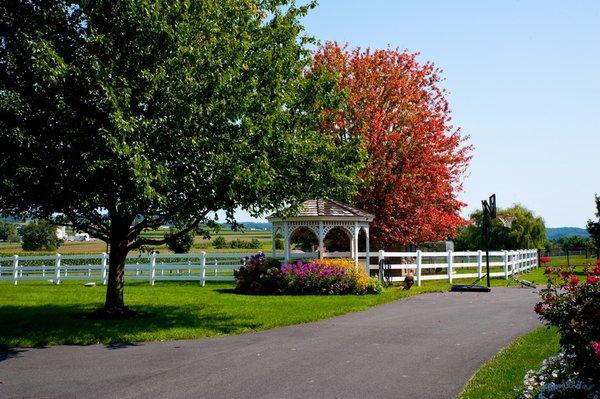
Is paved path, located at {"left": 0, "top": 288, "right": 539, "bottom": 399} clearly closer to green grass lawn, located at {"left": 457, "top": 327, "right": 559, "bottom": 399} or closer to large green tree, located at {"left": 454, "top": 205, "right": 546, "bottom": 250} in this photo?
green grass lawn, located at {"left": 457, "top": 327, "right": 559, "bottom": 399}

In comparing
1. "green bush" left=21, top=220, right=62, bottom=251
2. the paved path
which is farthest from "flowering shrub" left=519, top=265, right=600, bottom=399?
"green bush" left=21, top=220, right=62, bottom=251

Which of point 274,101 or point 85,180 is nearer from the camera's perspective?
point 85,180

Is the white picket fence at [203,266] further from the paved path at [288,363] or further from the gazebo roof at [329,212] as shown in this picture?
the paved path at [288,363]

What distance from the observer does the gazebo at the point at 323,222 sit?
2514 centimetres

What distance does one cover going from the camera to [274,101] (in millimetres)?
14641

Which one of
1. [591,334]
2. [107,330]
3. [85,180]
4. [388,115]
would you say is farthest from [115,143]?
[388,115]

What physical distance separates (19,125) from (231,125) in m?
4.69

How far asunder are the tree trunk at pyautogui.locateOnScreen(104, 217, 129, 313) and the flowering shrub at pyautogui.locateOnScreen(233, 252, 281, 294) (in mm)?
7522

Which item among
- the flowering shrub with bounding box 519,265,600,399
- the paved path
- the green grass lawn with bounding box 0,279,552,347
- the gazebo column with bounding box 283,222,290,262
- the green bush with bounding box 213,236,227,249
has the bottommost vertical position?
the paved path

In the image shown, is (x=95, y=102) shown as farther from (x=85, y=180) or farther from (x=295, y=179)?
(x=295, y=179)

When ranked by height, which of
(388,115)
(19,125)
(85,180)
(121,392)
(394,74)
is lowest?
(121,392)

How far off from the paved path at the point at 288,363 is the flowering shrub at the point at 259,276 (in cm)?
801

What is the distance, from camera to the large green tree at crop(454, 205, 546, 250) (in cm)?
5285

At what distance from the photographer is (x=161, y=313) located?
1670 centimetres
